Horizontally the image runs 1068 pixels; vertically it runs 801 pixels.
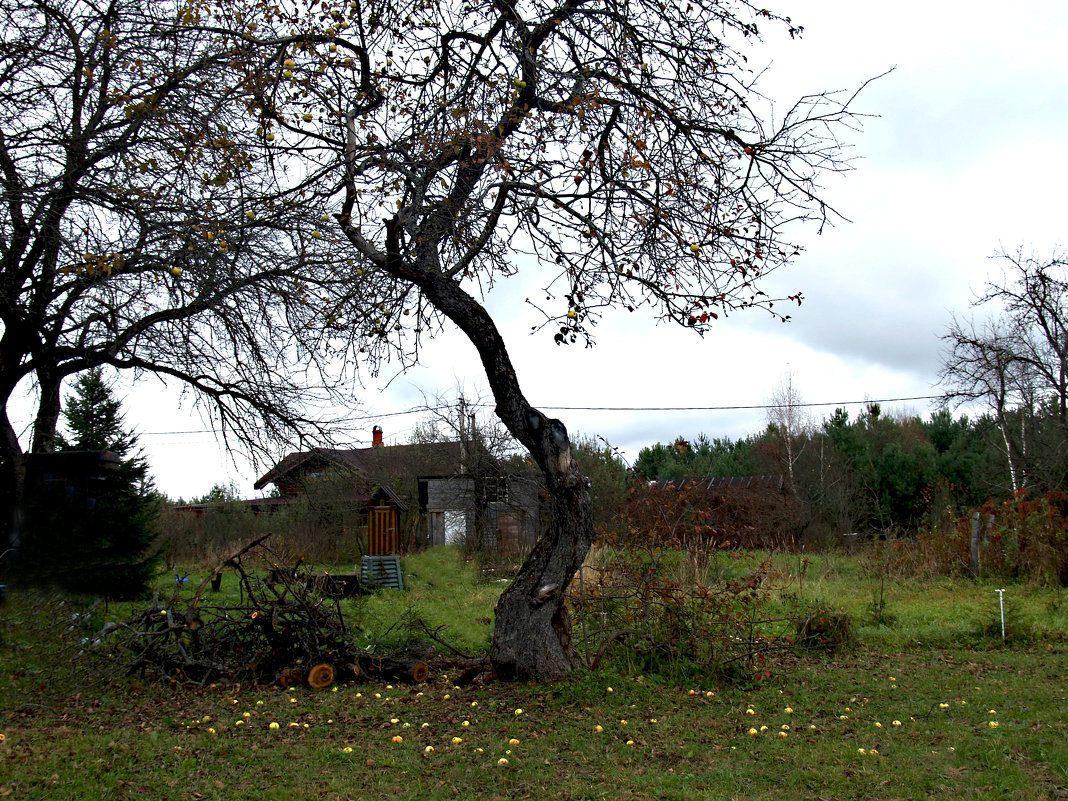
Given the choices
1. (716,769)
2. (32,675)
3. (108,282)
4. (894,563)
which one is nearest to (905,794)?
(716,769)

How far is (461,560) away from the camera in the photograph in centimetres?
1778

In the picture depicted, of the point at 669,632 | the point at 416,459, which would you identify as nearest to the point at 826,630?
the point at 669,632

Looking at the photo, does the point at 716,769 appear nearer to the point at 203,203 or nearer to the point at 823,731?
the point at 823,731

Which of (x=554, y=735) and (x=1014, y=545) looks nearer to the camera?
(x=554, y=735)

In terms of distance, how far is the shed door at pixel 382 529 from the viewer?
22031 millimetres

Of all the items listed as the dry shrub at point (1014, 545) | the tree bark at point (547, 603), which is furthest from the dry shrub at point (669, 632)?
the dry shrub at point (1014, 545)

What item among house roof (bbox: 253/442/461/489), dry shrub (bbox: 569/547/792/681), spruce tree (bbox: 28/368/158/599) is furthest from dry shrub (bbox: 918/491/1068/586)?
spruce tree (bbox: 28/368/158/599)

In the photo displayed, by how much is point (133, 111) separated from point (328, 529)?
13.5 m

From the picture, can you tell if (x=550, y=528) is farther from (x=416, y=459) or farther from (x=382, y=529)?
(x=416, y=459)

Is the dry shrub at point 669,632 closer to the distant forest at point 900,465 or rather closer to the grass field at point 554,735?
the grass field at point 554,735

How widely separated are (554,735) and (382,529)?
17891 millimetres

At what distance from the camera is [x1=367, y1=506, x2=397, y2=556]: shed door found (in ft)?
72.3

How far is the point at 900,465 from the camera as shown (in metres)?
23.7

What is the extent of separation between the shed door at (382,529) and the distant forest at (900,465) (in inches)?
301
